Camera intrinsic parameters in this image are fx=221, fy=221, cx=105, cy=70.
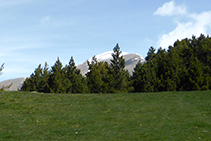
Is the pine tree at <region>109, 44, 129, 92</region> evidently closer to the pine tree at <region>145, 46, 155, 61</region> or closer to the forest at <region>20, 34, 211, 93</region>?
the forest at <region>20, 34, 211, 93</region>

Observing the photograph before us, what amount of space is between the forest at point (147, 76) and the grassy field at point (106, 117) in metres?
29.6

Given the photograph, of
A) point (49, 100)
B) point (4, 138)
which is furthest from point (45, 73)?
point (4, 138)

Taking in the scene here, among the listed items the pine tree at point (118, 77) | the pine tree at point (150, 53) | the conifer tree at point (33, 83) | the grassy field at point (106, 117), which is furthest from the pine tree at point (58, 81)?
the grassy field at point (106, 117)

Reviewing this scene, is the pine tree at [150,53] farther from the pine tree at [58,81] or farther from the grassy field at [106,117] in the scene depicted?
the grassy field at [106,117]

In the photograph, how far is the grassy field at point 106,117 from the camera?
10.8 m

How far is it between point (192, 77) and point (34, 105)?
40.0m

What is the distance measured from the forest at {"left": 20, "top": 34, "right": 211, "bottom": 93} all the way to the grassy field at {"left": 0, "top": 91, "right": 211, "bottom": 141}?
2963cm

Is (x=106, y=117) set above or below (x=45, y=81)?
below

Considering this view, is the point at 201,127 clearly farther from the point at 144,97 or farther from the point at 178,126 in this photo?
the point at 144,97

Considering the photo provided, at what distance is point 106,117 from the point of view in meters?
14.1

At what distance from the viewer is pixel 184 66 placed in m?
52.5

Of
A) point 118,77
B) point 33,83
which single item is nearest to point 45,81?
point 33,83

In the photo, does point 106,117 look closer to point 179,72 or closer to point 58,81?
point 179,72

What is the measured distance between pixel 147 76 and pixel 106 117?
39226mm
